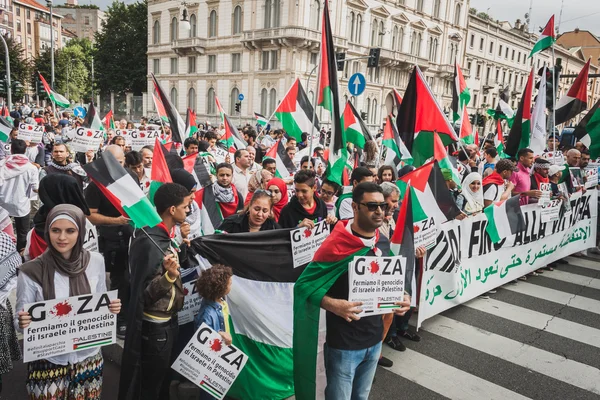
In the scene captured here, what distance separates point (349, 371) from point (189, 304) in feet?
4.85

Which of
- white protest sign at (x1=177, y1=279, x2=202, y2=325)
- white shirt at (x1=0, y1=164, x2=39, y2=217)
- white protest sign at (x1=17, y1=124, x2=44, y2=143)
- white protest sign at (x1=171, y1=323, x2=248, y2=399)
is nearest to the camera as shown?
white protest sign at (x1=171, y1=323, x2=248, y2=399)

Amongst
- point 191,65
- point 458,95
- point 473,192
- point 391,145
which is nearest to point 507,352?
point 473,192

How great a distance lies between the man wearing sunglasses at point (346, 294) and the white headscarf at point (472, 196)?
3804 mm

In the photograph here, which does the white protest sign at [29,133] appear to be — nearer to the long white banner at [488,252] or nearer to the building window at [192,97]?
the long white banner at [488,252]

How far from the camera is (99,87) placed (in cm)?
5762

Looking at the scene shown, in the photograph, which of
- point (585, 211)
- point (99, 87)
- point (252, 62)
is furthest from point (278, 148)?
point (99, 87)

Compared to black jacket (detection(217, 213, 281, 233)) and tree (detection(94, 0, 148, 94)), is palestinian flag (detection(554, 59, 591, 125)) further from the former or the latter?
tree (detection(94, 0, 148, 94))

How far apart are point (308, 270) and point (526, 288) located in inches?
206

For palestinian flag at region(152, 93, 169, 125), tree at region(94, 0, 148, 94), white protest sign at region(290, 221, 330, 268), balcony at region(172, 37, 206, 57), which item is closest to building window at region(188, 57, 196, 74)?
balcony at region(172, 37, 206, 57)

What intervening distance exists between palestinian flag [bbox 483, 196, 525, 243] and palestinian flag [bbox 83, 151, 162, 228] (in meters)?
4.84

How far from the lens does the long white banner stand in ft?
17.8

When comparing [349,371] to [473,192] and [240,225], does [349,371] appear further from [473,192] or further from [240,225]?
[473,192]

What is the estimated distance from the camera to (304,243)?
165 inches

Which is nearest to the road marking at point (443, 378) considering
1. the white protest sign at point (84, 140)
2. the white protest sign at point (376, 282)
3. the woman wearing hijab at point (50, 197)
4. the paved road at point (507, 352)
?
the paved road at point (507, 352)
